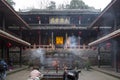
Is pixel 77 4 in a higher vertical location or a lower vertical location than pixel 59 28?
higher

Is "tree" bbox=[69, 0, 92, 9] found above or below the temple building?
above

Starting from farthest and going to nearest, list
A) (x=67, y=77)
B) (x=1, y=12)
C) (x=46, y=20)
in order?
(x=46, y=20) < (x=1, y=12) < (x=67, y=77)

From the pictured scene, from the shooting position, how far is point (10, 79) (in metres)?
16.0

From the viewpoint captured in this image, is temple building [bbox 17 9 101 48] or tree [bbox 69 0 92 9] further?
tree [bbox 69 0 92 9]

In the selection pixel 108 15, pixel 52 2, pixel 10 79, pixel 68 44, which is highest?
pixel 52 2

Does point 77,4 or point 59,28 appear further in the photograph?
point 77,4

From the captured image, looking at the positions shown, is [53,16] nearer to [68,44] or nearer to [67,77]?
[68,44]

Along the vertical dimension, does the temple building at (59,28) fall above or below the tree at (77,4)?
below

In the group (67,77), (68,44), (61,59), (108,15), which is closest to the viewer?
(67,77)

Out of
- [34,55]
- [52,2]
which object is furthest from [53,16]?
[52,2]

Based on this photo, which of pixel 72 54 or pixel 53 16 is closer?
pixel 72 54

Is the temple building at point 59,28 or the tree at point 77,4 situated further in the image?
the tree at point 77,4

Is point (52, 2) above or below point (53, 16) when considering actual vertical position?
above

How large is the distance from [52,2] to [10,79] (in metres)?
48.2
